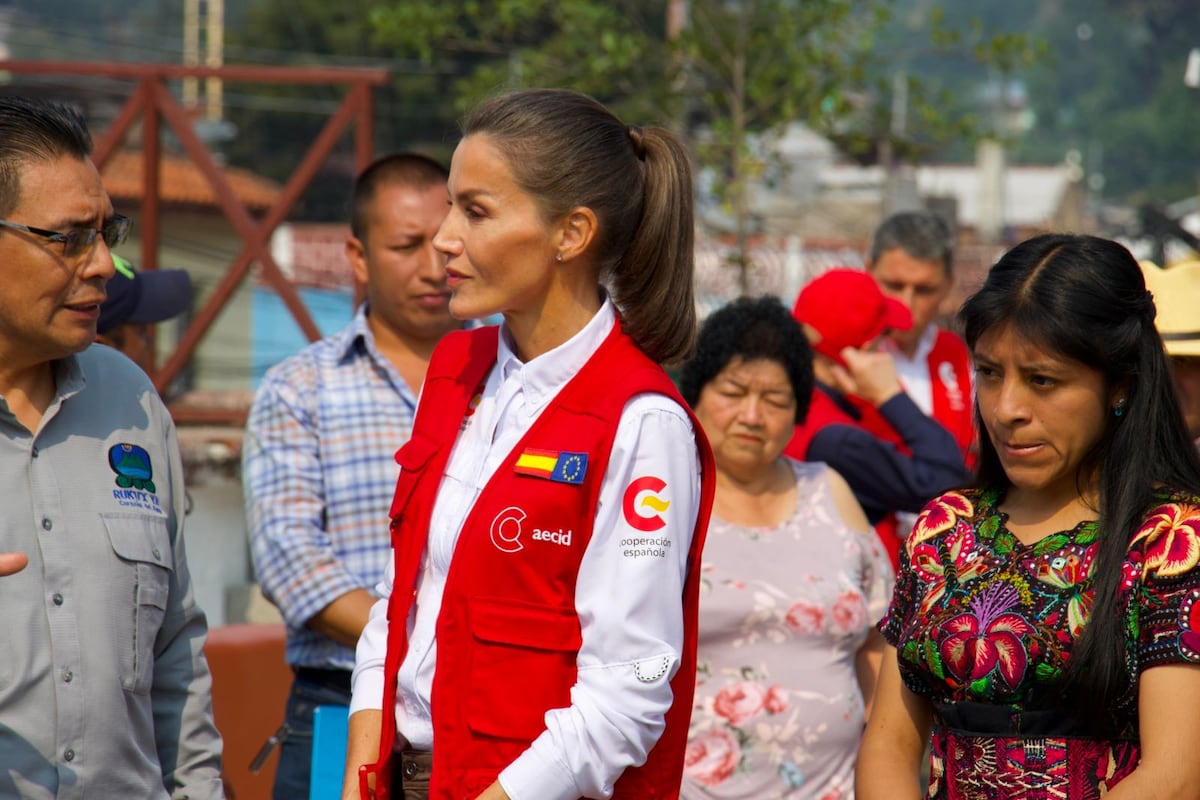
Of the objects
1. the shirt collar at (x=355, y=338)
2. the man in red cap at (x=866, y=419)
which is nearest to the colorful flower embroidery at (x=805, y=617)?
the man in red cap at (x=866, y=419)

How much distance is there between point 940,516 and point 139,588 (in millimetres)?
1514

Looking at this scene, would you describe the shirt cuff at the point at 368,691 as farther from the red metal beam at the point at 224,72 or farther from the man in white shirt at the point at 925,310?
the red metal beam at the point at 224,72

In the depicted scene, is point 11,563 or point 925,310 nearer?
point 11,563

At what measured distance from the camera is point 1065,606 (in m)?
2.50

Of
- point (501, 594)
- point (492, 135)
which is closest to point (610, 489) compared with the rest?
point (501, 594)

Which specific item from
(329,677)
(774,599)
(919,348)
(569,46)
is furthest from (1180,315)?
(569,46)

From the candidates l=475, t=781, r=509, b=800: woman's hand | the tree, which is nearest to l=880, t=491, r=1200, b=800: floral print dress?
l=475, t=781, r=509, b=800: woman's hand

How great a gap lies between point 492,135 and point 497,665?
91 cm

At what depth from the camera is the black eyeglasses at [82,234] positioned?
2654 millimetres

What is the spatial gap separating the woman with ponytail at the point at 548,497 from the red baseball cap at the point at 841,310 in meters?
2.16

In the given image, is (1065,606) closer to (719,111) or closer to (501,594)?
(501,594)

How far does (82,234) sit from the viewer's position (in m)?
2.72

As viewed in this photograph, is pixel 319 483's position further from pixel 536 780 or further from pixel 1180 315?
pixel 1180 315

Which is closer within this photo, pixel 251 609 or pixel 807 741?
pixel 807 741
